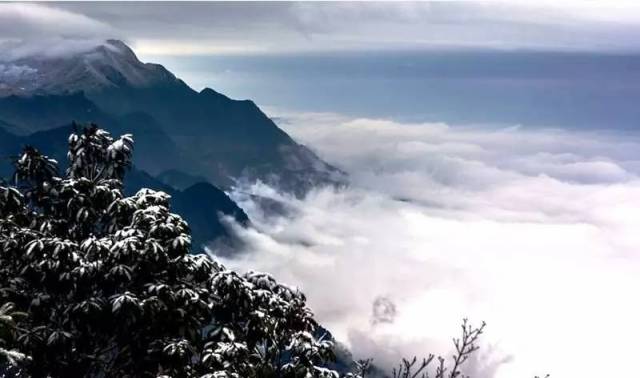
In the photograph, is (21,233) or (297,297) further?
(297,297)

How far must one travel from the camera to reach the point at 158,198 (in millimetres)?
16859

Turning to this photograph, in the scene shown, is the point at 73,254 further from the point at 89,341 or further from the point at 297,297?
the point at 297,297

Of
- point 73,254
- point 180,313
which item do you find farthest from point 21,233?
point 180,313

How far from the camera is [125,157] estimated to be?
17859 mm

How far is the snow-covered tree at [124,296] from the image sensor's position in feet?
48.3

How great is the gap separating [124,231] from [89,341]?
2994 mm

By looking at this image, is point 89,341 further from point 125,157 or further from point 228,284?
point 125,157

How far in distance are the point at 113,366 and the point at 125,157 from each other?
5373 mm

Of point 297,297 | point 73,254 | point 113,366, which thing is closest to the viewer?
point 73,254

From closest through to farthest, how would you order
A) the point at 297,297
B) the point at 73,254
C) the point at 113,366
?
the point at 73,254 → the point at 113,366 → the point at 297,297

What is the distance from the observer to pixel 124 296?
14258 mm

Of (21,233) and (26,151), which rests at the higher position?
(26,151)

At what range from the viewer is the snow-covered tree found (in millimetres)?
14734

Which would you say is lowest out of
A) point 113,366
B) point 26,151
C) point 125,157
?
point 113,366
